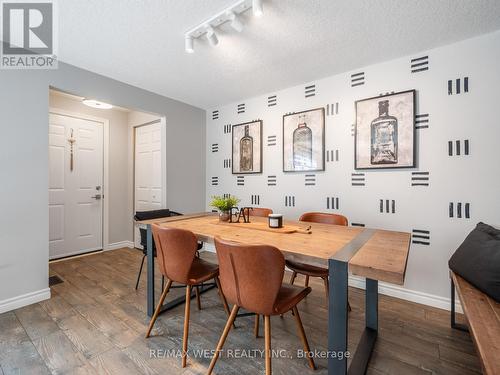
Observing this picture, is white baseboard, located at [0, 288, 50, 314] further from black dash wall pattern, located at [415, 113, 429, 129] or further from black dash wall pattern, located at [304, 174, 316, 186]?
black dash wall pattern, located at [415, 113, 429, 129]

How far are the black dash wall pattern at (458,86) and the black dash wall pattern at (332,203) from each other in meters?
1.45

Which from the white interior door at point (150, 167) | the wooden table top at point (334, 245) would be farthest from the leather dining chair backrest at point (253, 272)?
the white interior door at point (150, 167)

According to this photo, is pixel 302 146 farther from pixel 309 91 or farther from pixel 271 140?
pixel 309 91

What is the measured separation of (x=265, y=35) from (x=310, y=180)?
1684 mm

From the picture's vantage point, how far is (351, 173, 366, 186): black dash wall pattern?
8.75 feet

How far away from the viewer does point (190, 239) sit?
1.58m

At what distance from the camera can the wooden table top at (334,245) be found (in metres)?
1.04

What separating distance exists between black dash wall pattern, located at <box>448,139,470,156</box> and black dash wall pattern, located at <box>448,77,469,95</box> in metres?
0.45

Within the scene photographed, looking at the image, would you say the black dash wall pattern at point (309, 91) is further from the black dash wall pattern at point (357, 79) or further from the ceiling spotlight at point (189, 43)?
the ceiling spotlight at point (189, 43)

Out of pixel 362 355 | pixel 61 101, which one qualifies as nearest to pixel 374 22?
pixel 362 355

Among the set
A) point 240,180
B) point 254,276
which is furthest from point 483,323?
point 240,180

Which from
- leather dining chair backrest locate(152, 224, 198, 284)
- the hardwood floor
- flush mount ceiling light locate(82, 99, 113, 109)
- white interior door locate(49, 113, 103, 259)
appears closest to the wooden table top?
leather dining chair backrest locate(152, 224, 198, 284)

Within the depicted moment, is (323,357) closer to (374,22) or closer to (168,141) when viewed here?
(374,22)

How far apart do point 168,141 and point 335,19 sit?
105 inches
